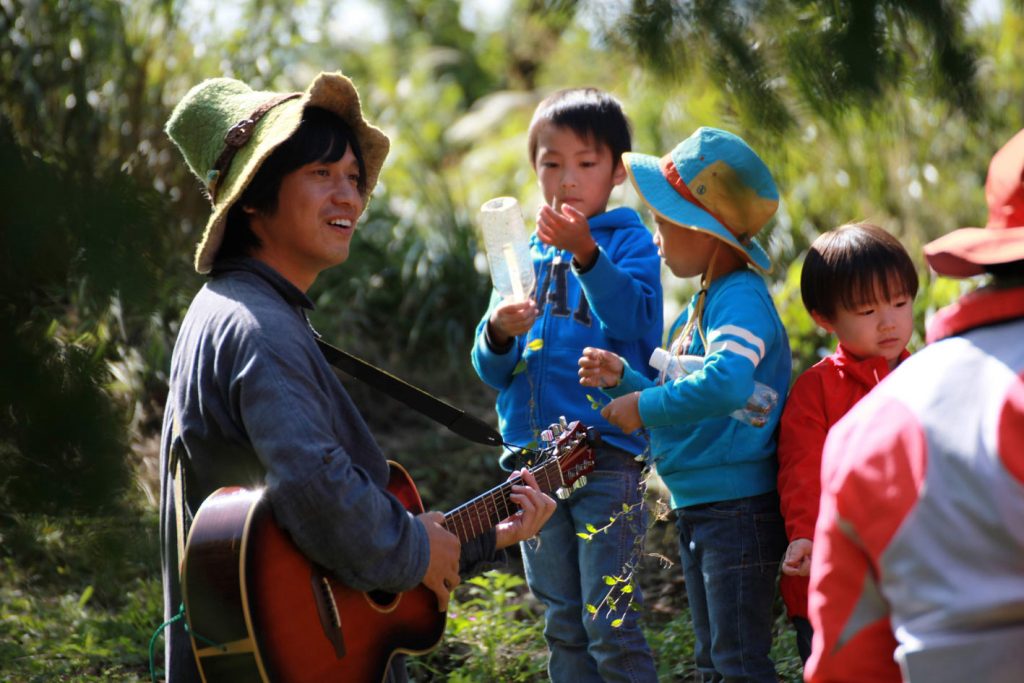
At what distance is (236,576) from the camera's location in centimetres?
242

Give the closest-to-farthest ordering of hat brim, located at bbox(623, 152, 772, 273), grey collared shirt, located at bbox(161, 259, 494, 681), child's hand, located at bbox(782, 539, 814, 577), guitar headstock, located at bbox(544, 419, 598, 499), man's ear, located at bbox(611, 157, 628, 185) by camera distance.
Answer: grey collared shirt, located at bbox(161, 259, 494, 681) → child's hand, located at bbox(782, 539, 814, 577) → hat brim, located at bbox(623, 152, 772, 273) → guitar headstock, located at bbox(544, 419, 598, 499) → man's ear, located at bbox(611, 157, 628, 185)

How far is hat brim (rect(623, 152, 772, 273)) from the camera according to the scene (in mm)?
3131

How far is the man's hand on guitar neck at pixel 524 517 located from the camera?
2986 mm

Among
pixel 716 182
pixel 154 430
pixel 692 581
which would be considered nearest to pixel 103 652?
pixel 154 430

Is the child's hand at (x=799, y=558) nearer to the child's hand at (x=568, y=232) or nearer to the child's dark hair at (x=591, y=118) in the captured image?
the child's hand at (x=568, y=232)

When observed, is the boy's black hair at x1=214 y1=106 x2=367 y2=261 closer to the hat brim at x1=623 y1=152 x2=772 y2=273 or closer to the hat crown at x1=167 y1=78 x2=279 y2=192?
the hat crown at x1=167 y1=78 x2=279 y2=192

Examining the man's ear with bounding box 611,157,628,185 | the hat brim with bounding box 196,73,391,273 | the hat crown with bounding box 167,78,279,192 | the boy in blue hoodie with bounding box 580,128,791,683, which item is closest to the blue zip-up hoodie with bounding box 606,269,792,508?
the boy in blue hoodie with bounding box 580,128,791,683

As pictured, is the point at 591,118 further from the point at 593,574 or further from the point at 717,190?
the point at 593,574

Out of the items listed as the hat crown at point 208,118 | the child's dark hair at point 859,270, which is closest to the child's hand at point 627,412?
the child's dark hair at point 859,270

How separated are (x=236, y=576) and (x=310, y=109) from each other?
1086 mm

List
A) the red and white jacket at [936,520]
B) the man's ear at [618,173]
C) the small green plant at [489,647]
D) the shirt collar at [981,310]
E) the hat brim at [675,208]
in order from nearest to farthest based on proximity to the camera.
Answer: the red and white jacket at [936,520]
the shirt collar at [981,310]
the hat brim at [675,208]
the man's ear at [618,173]
the small green plant at [489,647]

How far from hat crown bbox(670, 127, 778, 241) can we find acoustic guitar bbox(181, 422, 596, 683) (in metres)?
1.35

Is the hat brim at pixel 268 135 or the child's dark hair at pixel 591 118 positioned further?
the child's dark hair at pixel 591 118

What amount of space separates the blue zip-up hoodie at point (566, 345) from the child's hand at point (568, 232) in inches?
6.0
